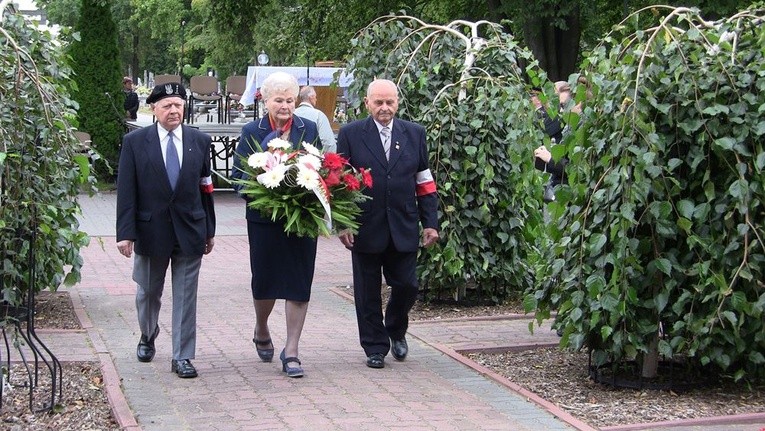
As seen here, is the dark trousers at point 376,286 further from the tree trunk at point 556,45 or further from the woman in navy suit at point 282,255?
the tree trunk at point 556,45

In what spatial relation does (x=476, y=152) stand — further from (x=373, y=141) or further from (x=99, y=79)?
(x=99, y=79)

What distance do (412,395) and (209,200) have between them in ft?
6.22

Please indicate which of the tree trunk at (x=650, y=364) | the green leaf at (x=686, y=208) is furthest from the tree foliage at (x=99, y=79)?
the green leaf at (x=686, y=208)

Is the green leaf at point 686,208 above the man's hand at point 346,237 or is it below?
above

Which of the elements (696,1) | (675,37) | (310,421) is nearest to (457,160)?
(675,37)

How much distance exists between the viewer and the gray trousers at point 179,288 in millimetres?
7383

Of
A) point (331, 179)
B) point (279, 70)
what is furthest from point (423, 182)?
point (279, 70)

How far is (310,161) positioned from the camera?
707 cm

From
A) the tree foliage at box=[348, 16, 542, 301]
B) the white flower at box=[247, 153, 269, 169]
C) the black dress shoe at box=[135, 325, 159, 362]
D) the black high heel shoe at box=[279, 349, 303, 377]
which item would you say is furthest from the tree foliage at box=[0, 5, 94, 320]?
the tree foliage at box=[348, 16, 542, 301]

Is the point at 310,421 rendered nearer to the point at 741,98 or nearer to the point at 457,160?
the point at 741,98

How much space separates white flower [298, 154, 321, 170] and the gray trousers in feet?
3.16

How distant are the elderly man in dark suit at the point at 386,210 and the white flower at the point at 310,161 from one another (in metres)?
0.65

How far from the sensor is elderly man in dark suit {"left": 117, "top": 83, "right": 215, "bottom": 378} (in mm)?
7391

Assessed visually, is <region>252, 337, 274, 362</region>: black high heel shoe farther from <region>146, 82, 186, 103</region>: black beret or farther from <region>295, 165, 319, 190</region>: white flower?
<region>146, 82, 186, 103</region>: black beret
